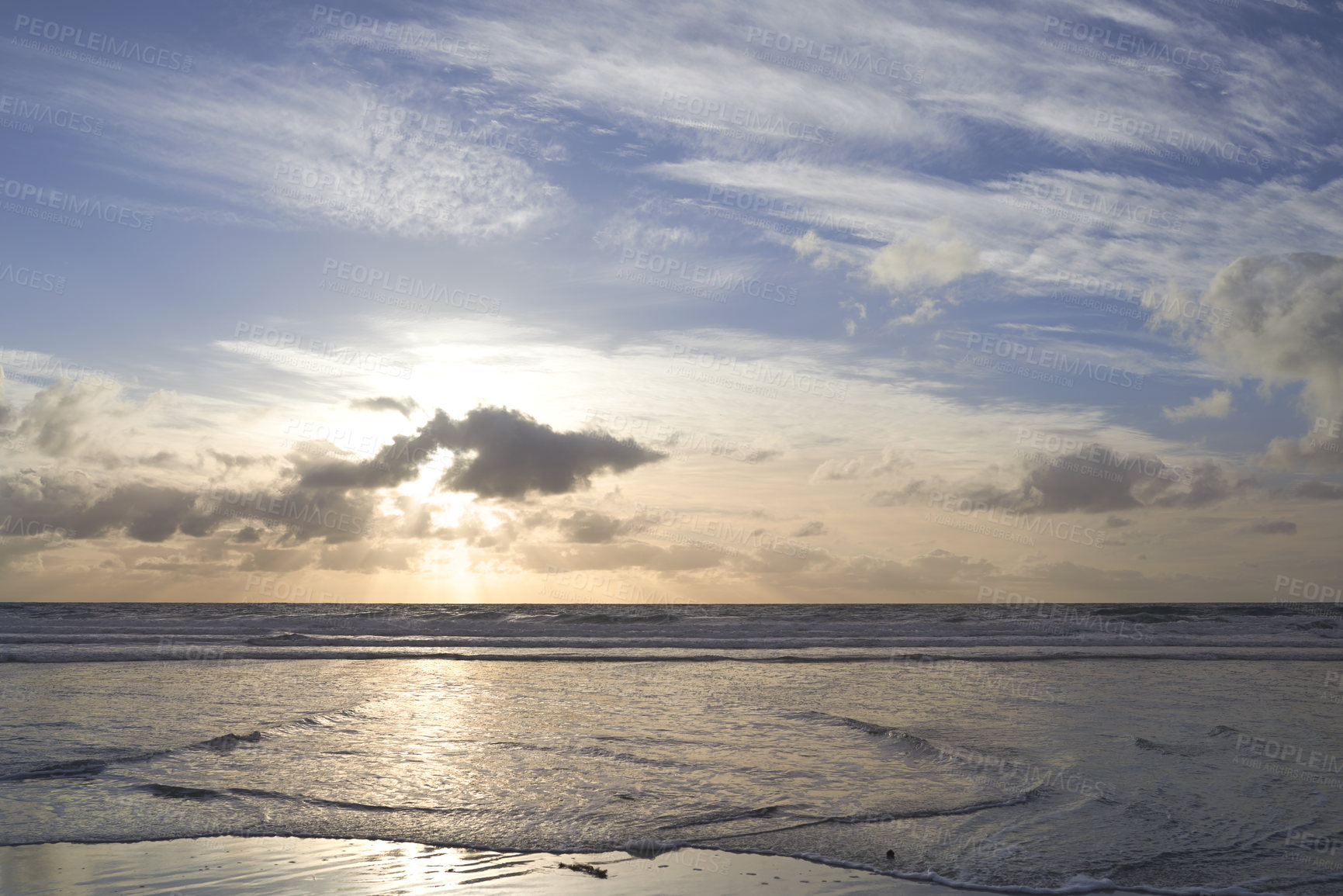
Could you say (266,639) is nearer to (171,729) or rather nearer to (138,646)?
(138,646)

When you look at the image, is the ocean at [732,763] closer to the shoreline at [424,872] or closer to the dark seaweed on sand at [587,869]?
the shoreline at [424,872]

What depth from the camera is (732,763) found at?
1081cm

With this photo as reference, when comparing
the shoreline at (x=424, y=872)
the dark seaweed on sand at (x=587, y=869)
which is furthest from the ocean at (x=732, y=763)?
the dark seaweed on sand at (x=587, y=869)

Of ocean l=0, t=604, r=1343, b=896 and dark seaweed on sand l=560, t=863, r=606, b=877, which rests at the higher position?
dark seaweed on sand l=560, t=863, r=606, b=877

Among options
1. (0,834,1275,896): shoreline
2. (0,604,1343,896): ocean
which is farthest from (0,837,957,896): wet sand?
(0,604,1343,896): ocean

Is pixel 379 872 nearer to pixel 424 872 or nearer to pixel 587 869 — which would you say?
pixel 424 872

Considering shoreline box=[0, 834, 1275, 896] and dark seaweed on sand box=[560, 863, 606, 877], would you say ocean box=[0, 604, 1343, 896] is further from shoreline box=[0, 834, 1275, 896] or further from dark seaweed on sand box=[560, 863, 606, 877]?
dark seaweed on sand box=[560, 863, 606, 877]

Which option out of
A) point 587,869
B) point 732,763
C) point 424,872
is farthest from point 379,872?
point 732,763

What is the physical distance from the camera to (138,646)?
94.6ft

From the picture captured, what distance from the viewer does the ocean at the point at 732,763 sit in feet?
25.1

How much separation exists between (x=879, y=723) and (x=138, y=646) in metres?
27.0

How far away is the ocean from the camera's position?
25.1 ft

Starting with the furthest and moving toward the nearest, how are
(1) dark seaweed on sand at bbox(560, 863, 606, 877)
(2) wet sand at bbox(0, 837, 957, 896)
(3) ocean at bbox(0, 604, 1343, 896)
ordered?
(3) ocean at bbox(0, 604, 1343, 896) → (1) dark seaweed on sand at bbox(560, 863, 606, 877) → (2) wet sand at bbox(0, 837, 957, 896)

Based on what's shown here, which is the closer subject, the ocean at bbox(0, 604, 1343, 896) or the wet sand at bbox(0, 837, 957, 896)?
the wet sand at bbox(0, 837, 957, 896)
